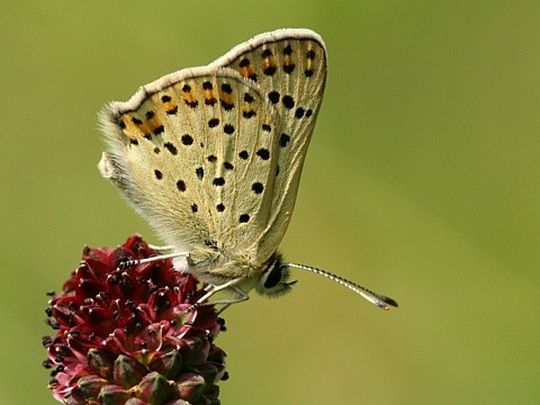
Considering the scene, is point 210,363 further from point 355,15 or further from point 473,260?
point 355,15

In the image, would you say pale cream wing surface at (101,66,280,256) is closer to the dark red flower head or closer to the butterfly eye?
the butterfly eye

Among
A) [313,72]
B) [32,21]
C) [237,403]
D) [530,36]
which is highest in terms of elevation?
[530,36]

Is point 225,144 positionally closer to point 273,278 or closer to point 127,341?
point 273,278

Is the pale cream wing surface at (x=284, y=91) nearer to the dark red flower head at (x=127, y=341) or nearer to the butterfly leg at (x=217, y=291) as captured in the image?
the butterfly leg at (x=217, y=291)

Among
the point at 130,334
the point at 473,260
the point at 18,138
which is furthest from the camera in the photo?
the point at 18,138

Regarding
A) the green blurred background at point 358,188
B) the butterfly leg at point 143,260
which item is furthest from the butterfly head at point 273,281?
the green blurred background at point 358,188

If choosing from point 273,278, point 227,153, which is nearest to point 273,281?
point 273,278

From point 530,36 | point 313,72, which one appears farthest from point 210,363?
point 530,36

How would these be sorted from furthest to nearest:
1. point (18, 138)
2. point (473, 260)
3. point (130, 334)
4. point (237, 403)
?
point (18, 138) → point (473, 260) → point (237, 403) → point (130, 334)
